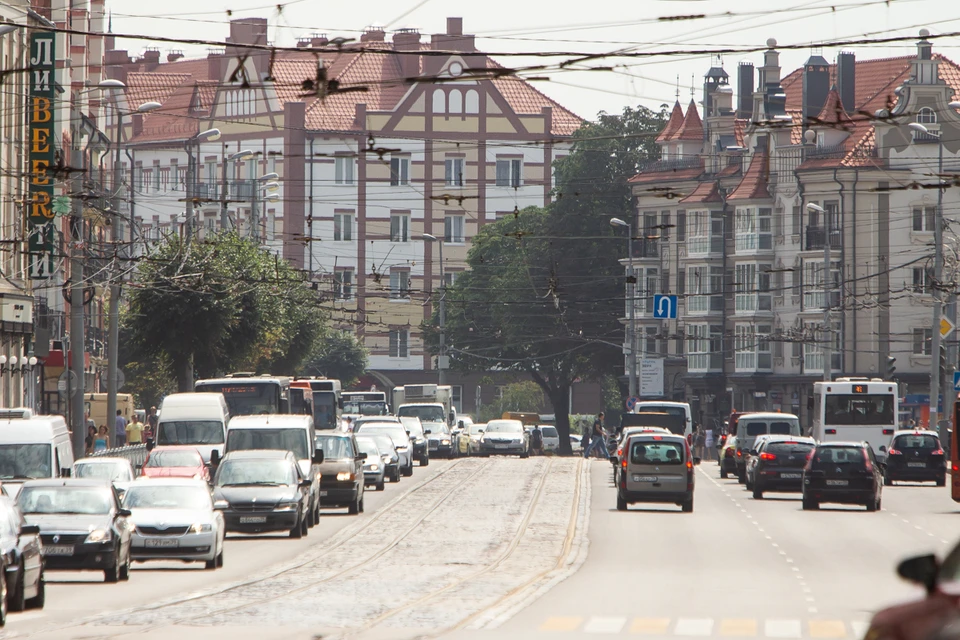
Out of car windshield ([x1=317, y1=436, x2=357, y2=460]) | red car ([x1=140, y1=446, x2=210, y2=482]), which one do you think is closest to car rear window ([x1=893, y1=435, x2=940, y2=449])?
car windshield ([x1=317, y1=436, x2=357, y2=460])

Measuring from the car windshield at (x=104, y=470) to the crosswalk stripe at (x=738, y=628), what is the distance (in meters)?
18.2

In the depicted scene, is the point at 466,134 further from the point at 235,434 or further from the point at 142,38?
the point at 142,38

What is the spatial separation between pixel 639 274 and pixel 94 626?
81.9 meters

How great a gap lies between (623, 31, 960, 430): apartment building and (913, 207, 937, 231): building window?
0.14ft

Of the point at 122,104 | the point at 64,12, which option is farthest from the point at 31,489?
the point at 122,104

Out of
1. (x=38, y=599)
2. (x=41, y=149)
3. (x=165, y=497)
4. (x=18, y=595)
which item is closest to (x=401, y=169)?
(x=41, y=149)

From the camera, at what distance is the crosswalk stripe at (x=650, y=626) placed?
16.7 m

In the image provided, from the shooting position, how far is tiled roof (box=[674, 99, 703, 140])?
9956 centimetres

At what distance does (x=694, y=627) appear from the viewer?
1714 centimetres

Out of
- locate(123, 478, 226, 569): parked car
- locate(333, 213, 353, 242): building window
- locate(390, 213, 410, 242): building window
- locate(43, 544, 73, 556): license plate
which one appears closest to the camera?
locate(43, 544, 73, 556): license plate

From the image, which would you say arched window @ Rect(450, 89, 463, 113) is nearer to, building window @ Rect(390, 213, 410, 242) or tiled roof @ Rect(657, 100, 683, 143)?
building window @ Rect(390, 213, 410, 242)

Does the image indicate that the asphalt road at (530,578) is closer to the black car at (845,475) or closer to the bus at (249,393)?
the black car at (845,475)

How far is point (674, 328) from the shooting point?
96.9 m

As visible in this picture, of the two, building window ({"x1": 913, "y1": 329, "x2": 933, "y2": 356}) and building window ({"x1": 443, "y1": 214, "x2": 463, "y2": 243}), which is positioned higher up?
building window ({"x1": 443, "y1": 214, "x2": 463, "y2": 243})
